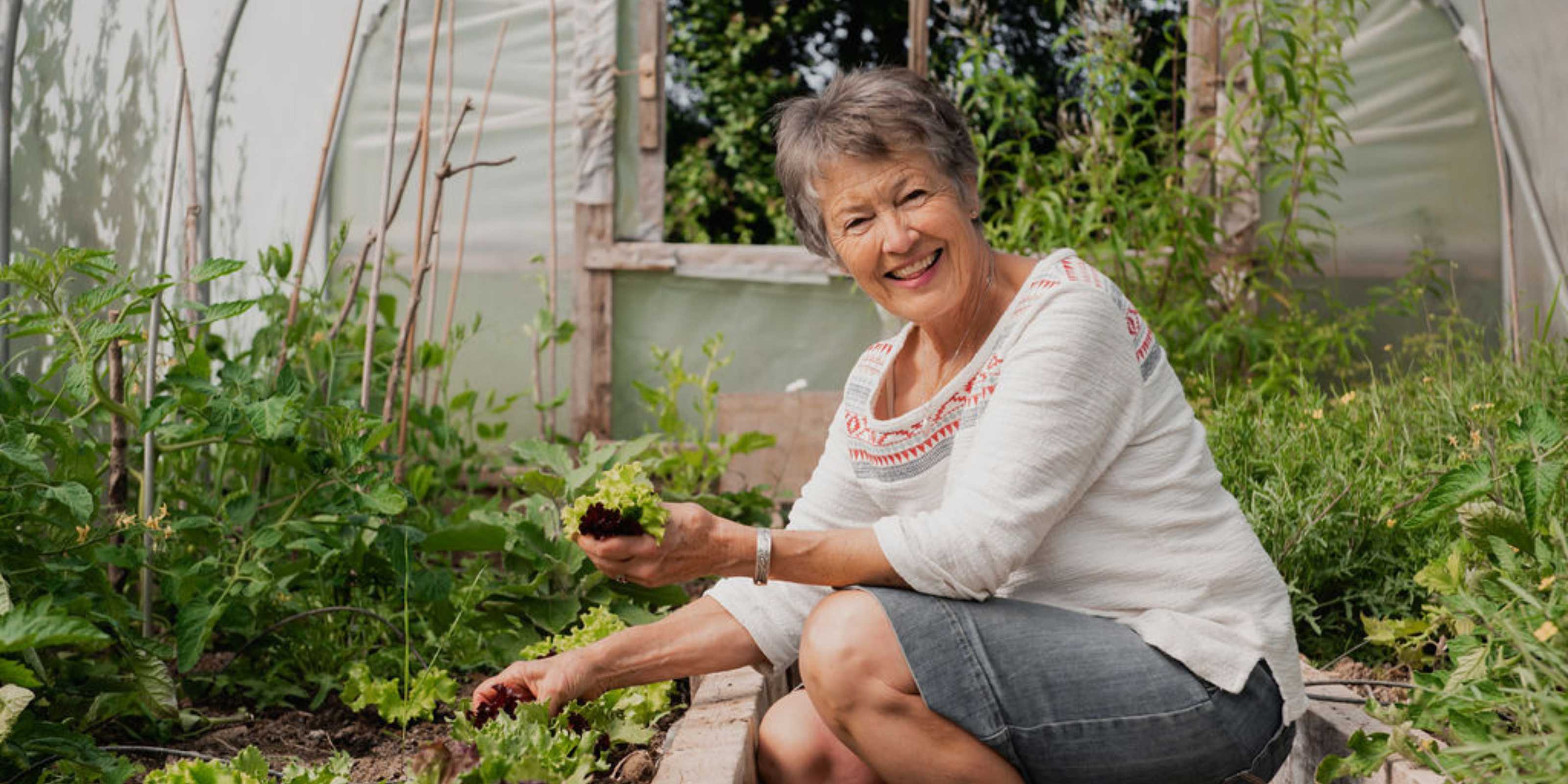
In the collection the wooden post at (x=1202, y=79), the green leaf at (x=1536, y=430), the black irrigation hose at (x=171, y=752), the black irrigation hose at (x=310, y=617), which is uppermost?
the wooden post at (x=1202, y=79)

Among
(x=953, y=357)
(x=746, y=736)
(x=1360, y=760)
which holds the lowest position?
(x=746, y=736)

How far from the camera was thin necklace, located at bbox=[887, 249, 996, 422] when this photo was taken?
2043mm

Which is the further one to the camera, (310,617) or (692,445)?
(692,445)

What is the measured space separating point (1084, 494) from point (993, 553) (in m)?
0.20

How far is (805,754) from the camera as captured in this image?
7.02 feet

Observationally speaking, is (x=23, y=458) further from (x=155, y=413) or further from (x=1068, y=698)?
(x=1068, y=698)

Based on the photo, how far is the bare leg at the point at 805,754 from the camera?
2135 mm

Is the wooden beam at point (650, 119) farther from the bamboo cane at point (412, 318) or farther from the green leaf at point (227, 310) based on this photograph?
the green leaf at point (227, 310)

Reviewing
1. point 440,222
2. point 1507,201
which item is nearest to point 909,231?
point 440,222

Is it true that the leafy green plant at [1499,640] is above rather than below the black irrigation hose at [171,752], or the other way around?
above

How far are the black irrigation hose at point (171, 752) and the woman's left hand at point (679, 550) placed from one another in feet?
2.03

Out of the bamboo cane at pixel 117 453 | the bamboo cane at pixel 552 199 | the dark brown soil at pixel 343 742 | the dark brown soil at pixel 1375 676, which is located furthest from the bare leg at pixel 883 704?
the bamboo cane at pixel 552 199

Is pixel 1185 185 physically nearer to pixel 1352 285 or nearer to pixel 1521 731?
pixel 1352 285

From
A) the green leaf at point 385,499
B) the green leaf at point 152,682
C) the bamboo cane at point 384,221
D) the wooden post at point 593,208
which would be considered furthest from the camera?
the wooden post at point 593,208
